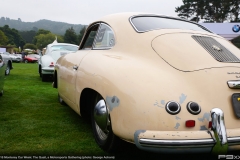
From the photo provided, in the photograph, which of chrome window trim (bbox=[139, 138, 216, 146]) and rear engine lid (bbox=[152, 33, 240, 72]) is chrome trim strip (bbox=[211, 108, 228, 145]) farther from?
rear engine lid (bbox=[152, 33, 240, 72])

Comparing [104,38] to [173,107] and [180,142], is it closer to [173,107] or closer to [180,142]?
[173,107]

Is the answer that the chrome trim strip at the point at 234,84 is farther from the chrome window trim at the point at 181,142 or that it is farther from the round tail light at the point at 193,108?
the chrome window trim at the point at 181,142

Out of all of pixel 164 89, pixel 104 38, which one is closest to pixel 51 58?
pixel 104 38

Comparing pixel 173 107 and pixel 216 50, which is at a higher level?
pixel 216 50

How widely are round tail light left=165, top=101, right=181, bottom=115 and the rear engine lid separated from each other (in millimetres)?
427

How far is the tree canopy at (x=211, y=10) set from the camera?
3828 centimetres

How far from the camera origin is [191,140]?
1851 mm

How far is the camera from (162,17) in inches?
131

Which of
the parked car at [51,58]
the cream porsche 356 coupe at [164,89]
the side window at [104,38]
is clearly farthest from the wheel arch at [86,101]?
the parked car at [51,58]

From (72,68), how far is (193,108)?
1.91 m

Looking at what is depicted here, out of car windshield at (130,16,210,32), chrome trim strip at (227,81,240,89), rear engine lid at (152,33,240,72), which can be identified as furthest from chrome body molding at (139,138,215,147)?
car windshield at (130,16,210,32)

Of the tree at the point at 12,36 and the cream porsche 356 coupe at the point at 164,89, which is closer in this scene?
the cream porsche 356 coupe at the point at 164,89

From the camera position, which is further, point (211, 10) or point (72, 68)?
point (211, 10)

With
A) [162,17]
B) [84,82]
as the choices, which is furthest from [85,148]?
[162,17]
